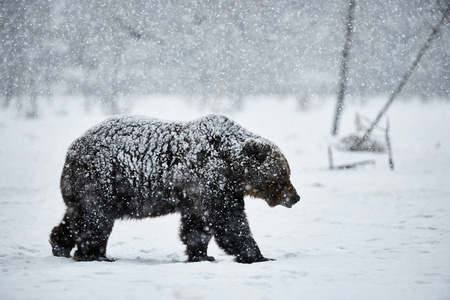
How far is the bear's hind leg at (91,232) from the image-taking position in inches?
181

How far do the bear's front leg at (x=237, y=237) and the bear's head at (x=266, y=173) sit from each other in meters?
0.35

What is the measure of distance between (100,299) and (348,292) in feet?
6.11

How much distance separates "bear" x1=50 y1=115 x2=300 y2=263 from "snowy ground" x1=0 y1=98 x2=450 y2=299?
1.20 feet

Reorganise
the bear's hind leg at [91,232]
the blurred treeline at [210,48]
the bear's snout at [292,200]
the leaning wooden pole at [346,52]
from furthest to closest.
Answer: the blurred treeline at [210,48] < the leaning wooden pole at [346,52] < the bear's snout at [292,200] < the bear's hind leg at [91,232]

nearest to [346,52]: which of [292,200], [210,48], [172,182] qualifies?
[210,48]

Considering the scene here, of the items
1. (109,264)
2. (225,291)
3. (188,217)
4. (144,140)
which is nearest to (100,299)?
(225,291)

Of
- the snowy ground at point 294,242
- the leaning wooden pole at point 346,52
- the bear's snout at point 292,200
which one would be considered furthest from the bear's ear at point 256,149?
the leaning wooden pole at point 346,52

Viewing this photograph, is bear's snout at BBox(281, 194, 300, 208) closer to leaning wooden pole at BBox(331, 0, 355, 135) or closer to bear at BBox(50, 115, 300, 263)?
bear at BBox(50, 115, 300, 263)

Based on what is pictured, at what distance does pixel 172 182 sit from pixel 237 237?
0.94 m

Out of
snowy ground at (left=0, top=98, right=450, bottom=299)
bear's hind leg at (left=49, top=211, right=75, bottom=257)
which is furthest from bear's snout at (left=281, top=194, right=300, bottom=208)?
bear's hind leg at (left=49, top=211, right=75, bottom=257)

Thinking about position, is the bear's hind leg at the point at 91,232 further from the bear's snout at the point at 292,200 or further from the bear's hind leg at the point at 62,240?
the bear's snout at the point at 292,200

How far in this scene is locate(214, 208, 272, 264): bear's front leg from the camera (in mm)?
4727

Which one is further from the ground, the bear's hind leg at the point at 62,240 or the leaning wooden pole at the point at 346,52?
the leaning wooden pole at the point at 346,52

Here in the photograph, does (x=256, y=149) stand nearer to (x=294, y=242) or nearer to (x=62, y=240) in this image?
(x=294, y=242)
